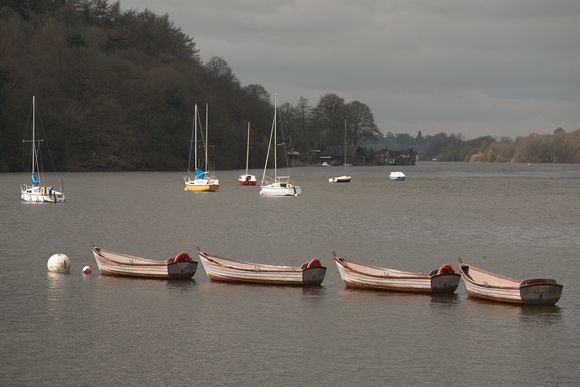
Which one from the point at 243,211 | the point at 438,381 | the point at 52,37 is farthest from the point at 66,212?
the point at 52,37

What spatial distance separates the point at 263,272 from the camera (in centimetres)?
3100

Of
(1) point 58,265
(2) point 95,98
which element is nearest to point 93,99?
(2) point 95,98

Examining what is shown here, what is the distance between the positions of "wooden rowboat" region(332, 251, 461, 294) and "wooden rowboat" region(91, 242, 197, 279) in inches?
263

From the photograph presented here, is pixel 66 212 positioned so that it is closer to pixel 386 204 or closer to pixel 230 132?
pixel 386 204

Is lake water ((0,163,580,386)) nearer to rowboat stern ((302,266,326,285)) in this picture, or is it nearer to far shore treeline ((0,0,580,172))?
rowboat stern ((302,266,326,285))

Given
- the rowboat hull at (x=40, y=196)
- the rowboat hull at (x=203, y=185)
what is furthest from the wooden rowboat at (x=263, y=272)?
the rowboat hull at (x=203, y=185)

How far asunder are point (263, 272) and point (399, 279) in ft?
18.2

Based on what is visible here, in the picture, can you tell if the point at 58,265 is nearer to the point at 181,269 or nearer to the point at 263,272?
the point at 181,269

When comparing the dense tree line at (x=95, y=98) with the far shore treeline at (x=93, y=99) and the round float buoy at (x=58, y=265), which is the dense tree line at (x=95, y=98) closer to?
the far shore treeline at (x=93, y=99)

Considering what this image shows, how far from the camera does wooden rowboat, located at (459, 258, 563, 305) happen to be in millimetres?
27125

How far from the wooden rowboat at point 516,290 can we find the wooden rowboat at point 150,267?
38.5ft

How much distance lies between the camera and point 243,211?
7175 cm

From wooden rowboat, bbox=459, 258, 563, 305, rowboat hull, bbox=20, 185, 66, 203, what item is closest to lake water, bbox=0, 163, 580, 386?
wooden rowboat, bbox=459, 258, 563, 305

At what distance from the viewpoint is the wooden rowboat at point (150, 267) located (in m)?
32.3
